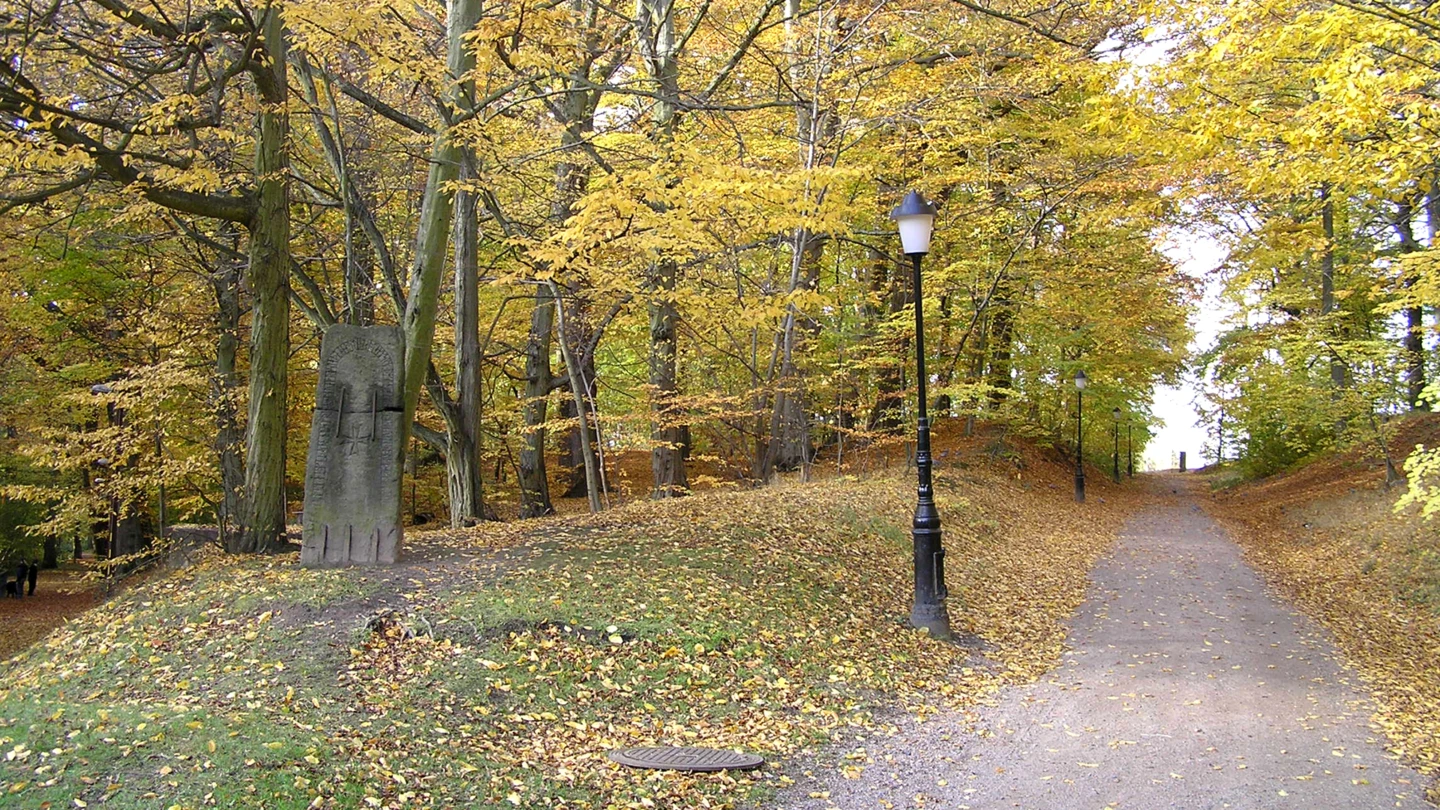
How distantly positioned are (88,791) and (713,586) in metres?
5.01

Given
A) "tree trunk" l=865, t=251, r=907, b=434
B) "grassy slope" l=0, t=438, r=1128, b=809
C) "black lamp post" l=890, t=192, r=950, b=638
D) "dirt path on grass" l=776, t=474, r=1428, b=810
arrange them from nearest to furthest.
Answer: "grassy slope" l=0, t=438, r=1128, b=809 → "dirt path on grass" l=776, t=474, r=1428, b=810 → "black lamp post" l=890, t=192, r=950, b=638 → "tree trunk" l=865, t=251, r=907, b=434

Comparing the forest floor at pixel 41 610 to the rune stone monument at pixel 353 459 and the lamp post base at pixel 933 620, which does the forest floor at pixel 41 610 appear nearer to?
the rune stone monument at pixel 353 459

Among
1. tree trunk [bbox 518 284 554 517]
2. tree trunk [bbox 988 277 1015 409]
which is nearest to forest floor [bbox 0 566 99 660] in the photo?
tree trunk [bbox 518 284 554 517]

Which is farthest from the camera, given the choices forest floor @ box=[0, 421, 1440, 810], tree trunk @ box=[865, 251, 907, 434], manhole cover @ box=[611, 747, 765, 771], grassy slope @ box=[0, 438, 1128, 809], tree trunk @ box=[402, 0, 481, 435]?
tree trunk @ box=[865, 251, 907, 434]

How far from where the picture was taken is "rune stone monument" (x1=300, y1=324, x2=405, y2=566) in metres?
8.22

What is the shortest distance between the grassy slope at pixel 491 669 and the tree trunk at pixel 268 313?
2.38ft

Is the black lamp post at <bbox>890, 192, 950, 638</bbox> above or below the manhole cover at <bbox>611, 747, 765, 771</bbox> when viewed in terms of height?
above

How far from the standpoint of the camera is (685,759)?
5344 millimetres

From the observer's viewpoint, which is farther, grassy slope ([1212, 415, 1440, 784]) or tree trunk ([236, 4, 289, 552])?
tree trunk ([236, 4, 289, 552])

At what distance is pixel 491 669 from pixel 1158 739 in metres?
4.47

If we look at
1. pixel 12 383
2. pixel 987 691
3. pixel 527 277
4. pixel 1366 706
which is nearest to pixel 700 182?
pixel 987 691

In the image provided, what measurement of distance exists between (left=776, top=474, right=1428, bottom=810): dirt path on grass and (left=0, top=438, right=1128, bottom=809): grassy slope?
1.65 ft

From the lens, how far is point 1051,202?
17.3m

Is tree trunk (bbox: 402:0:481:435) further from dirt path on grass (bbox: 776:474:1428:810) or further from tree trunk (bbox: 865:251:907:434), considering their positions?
tree trunk (bbox: 865:251:907:434)
